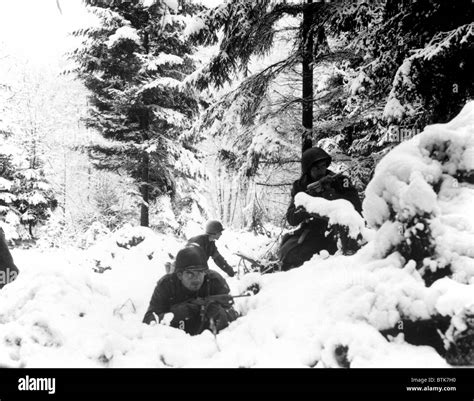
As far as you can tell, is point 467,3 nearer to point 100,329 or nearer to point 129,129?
point 100,329

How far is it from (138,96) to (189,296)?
11007 mm

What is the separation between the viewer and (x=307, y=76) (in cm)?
682

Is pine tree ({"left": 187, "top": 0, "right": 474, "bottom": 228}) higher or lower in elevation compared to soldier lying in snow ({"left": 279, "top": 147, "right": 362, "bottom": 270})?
higher

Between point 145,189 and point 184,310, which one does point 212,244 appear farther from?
point 145,189

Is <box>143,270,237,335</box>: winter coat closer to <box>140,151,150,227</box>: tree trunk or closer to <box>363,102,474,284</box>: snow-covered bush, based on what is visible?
<box>363,102,474,284</box>: snow-covered bush

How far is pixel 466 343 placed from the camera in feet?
5.33

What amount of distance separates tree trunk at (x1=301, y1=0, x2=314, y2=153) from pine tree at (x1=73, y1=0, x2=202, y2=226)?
7.05 meters

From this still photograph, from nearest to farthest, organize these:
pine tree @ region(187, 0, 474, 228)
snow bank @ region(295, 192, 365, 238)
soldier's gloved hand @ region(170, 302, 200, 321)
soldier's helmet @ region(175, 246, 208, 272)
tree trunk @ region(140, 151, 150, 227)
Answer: snow bank @ region(295, 192, 365, 238) < soldier's gloved hand @ region(170, 302, 200, 321) < soldier's helmet @ region(175, 246, 208, 272) < pine tree @ region(187, 0, 474, 228) < tree trunk @ region(140, 151, 150, 227)

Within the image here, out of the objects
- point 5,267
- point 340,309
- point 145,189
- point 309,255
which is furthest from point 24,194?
point 340,309

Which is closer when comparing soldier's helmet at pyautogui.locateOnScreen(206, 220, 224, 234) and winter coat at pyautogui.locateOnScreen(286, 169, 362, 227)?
winter coat at pyautogui.locateOnScreen(286, 169, 362, 227)

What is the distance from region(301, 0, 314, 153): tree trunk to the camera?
6.09 metres

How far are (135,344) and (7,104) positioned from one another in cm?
1331
